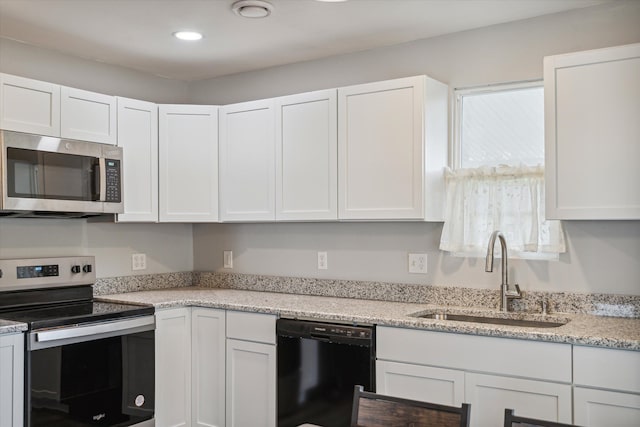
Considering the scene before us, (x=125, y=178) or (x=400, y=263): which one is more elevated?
(x=125, y=178)

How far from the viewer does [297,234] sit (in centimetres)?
388

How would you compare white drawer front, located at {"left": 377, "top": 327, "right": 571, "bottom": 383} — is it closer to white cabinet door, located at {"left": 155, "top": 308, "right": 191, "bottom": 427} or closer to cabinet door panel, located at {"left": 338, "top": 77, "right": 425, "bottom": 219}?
cabinet door panel, located at {"left": 338, "top": 77, "right": 425, "bottom": 219}

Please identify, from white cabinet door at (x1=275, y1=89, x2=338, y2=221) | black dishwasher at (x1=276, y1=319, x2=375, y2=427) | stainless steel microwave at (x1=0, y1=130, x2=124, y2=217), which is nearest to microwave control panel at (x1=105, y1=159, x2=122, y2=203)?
stainless steel microwave at (x1=0, y1=130, x2=124, y2=217)

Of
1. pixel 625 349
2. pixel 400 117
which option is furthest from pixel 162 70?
pixel 625 349

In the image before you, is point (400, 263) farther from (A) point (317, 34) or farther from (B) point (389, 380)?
(A) point (317, 34)

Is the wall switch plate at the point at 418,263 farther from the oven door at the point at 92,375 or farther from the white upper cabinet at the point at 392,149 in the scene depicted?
the oven door at the point at 92,375

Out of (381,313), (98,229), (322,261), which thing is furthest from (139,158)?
(381,313)

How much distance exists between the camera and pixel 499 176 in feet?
10.2

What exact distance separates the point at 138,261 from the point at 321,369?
165 cm

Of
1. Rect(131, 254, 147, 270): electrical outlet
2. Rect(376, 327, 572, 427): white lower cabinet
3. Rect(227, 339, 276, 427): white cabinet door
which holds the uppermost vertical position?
Rect(131, 254, 147, 270): electrical outlet

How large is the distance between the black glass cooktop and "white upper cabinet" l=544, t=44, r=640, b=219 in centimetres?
209

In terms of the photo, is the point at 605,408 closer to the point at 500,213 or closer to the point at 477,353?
the point at 477,353

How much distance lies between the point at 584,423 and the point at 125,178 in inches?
104

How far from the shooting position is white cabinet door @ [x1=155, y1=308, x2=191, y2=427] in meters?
3.33
